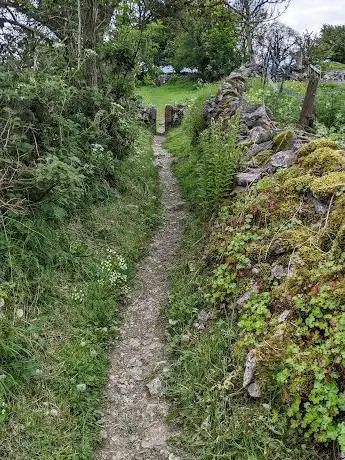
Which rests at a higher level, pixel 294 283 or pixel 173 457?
pixel 294 283

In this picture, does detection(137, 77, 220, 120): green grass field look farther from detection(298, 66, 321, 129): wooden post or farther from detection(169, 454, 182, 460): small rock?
detection(169, 454, 182, 460): small rock

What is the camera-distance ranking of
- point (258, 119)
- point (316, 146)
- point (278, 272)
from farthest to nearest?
1. point (258, 119)
2. point (316, 146)
3. point (278, 272)

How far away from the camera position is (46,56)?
21.1 feet

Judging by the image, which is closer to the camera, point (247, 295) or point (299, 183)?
point (247, 295)

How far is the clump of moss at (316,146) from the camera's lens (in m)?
5.21

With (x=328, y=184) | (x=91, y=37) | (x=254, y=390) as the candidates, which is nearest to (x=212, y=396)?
(x=254, y=390)

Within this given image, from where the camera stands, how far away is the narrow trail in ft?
11.3

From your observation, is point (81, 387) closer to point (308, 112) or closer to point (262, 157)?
point (262, 157)

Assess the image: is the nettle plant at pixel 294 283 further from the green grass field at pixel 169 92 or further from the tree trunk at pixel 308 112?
the green grass field at pixel 169 92

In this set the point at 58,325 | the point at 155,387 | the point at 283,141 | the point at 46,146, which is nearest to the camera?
the point at 155,387

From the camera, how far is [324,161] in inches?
191

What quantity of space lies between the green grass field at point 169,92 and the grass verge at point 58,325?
16.6 metres

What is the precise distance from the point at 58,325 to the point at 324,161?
141 inches

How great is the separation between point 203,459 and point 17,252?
9.49 feet
